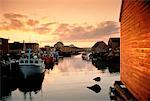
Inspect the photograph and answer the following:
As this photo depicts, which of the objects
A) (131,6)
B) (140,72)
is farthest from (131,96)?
(131,6)

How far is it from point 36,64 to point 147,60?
42.7 metres

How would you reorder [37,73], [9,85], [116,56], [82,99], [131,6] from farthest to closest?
[116,56] < [37,73] < [9,85] < [82,99] < [131,6]

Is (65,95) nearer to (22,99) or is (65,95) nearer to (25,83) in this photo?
(22,99)

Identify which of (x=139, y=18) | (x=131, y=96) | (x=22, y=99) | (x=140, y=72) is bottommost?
(x=22, y=99)

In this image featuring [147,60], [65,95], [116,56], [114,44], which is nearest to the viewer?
[147,60]

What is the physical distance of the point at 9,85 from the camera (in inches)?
1945

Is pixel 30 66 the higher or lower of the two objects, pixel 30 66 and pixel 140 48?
the lower

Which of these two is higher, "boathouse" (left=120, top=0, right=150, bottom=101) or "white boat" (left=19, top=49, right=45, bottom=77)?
"boathouse" (left=120, top=0, right=150, bottom=101)

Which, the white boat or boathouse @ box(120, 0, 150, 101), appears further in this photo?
the white boat

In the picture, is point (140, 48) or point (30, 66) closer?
point (140, 48)

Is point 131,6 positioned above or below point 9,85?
above

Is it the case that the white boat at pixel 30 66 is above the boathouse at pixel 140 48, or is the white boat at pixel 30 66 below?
below

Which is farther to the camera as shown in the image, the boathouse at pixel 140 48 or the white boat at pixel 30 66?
the white boat at pixel 30 66

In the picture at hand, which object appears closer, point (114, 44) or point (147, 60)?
point (147, 60)
